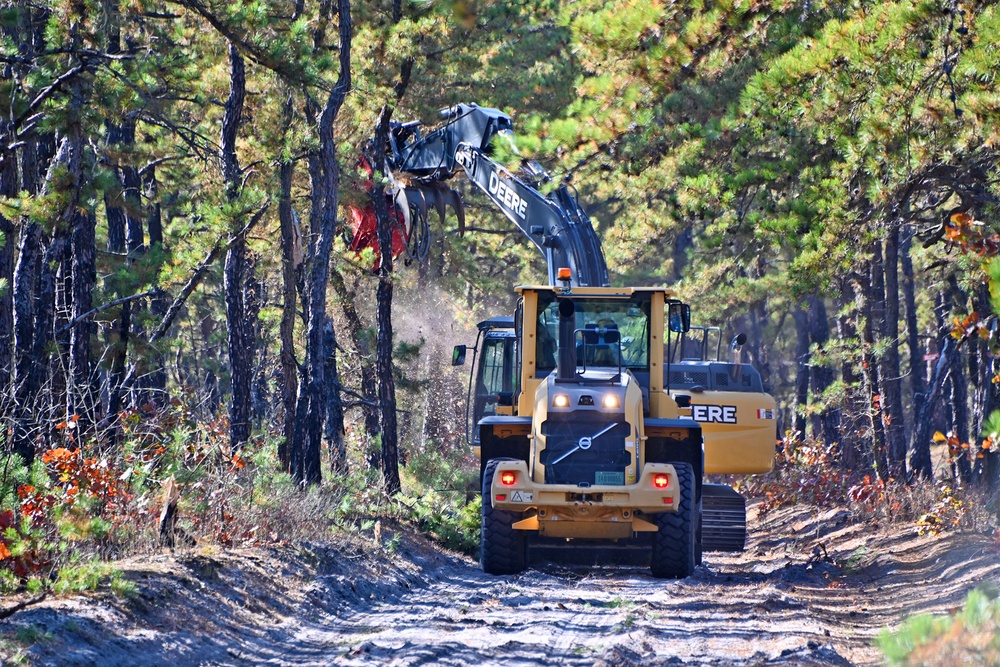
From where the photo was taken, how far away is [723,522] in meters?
17.4

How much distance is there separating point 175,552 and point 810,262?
25.2 ft

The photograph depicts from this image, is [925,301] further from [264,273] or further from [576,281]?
[576,281]

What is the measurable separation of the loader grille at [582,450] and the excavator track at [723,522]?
14.2 feet

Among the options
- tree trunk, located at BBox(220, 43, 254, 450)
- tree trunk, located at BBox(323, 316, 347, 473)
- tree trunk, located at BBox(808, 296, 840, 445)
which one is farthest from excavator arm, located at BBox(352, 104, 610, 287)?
tree trunk, located at BBox(808, 296, 840, 445)

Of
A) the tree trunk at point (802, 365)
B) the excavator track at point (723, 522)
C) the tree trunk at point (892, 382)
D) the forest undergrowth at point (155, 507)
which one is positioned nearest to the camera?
the forest undergrowth at point (155, 507)

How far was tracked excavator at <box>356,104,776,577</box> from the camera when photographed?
13.3 metres

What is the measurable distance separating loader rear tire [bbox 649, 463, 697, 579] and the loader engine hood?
0.64 m

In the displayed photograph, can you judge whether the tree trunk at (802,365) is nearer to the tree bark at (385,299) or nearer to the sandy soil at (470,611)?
the tree bark at (385,299)

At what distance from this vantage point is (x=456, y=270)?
2648 centimetres

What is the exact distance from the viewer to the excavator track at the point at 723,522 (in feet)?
56.7

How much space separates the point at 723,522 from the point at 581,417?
194 inches

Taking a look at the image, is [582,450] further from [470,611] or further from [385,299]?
[385,299]

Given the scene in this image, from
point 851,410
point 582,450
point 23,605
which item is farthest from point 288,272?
point 851,410

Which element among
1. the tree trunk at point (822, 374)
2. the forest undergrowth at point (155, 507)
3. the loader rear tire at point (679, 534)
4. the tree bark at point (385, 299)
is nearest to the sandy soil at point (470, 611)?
the loader rear tire at point (679, 534)
